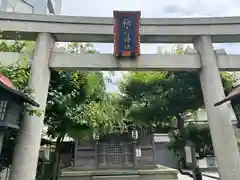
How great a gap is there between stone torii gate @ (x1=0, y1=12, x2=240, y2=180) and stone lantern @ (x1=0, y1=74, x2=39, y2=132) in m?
0.85

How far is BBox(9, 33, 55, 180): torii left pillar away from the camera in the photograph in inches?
182

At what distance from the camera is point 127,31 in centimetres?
559

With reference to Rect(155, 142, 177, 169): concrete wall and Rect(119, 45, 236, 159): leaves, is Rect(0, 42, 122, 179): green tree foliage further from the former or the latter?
Rect(155, 142, 177, 169): concrete wall

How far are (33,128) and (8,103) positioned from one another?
43.5 inches

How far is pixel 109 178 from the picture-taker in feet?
38.5

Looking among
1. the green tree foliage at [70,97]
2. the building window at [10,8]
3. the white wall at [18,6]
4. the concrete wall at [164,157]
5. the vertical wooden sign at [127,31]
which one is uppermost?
the white wall at [18,6]

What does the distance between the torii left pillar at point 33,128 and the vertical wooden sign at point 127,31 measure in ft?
5.51

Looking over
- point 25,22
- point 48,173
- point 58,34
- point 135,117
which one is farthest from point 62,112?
point 48,173

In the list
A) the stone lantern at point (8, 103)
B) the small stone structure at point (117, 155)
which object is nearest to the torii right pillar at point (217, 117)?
the stone lantern at point (8, 103)

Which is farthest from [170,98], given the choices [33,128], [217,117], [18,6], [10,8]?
[18,6]

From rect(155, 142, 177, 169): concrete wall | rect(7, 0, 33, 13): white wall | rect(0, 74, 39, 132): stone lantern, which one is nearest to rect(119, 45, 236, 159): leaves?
rect(0, 74, 39, 132): stone lantern

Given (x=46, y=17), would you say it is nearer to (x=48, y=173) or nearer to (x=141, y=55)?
(x=141, y=55)

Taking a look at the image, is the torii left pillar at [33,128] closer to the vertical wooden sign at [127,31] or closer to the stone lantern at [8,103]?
the stone lantern at [8,103]

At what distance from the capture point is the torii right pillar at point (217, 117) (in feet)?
15.9
